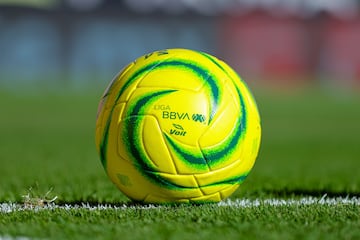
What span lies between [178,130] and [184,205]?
486mm

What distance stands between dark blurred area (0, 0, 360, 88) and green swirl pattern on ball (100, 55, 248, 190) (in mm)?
21946

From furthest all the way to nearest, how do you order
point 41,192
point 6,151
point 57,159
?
1. point 6,151
2. point 57,159
3. point 41,192

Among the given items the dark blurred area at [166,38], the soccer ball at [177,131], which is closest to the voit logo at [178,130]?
the soccer ball at [177,131]

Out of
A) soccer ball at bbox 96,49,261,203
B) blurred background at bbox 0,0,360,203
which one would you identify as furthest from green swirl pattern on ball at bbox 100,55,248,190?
blurred background at bbox 0,0,360,203

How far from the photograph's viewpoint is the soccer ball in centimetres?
441

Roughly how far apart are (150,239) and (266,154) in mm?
7296

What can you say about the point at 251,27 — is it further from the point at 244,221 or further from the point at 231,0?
the point at 244,221

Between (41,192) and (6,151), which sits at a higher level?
(41,192)

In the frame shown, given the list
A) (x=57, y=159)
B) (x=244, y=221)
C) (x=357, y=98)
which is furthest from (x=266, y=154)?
(x=357, y=98)

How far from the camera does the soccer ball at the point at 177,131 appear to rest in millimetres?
4406

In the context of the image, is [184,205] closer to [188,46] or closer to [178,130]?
[178,130]

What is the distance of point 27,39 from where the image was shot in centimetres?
2598

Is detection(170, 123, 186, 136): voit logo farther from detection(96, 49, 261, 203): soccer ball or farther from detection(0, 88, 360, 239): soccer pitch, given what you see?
detection(0, 88, 360, 239): soccer pitch

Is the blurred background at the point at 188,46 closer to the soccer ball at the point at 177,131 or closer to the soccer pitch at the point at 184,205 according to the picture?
the soccer pitch at the point at 184,205
